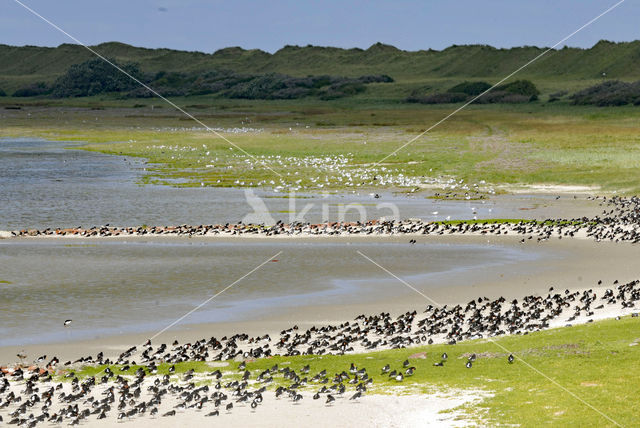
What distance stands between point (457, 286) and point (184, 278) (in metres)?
9.45

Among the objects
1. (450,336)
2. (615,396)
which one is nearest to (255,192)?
(450,336)

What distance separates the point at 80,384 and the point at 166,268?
45.1ft

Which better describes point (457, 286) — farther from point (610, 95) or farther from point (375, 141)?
point (610, 95)

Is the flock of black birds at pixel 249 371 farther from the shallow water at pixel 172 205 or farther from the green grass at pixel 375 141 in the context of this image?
the green grass at pixel 375 141

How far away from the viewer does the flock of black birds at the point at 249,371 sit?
16453 millimetres

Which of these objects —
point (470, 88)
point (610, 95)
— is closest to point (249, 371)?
point (610, 95)

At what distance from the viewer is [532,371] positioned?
670 inches

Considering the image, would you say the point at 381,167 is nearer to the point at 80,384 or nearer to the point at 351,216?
the point at 351,216

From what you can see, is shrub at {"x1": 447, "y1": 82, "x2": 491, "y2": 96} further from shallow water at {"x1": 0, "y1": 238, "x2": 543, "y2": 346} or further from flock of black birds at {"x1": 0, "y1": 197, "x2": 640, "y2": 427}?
flock of black birds at {"x1": 0, "y1": 197, "x2": 640, "y2": 427}

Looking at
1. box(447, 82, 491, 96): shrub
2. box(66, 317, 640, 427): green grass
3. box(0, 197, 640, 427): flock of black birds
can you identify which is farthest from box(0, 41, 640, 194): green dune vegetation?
box(66, 317, 640, 427): green grass

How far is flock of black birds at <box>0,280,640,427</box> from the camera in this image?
1645 cm

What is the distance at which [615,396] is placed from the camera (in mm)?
14695

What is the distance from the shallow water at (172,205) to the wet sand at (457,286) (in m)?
8.54

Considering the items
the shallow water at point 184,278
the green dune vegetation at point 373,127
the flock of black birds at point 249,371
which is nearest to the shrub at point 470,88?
the green dune vegetation at point 373,127
